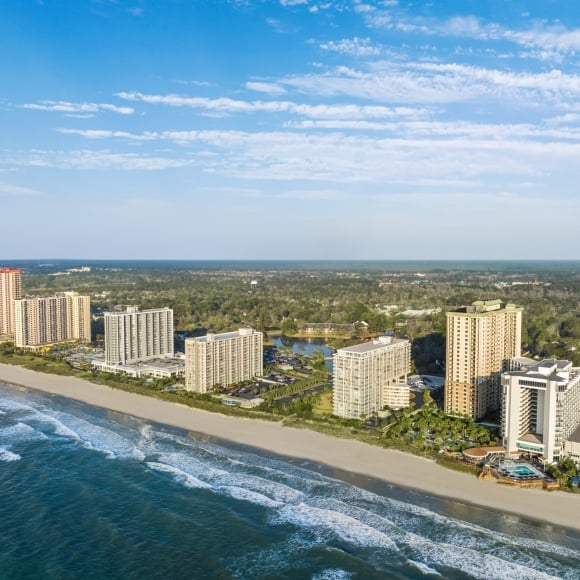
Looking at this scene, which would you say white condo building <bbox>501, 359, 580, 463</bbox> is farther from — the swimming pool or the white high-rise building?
the white high-rise building

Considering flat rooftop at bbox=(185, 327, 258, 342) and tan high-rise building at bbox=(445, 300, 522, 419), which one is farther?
flat rooftop at bbox=(185, 327, 258, 342)

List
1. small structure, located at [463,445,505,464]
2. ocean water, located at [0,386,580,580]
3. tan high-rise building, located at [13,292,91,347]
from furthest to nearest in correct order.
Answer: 1. tan high-rise building, located at [13,292,91,347]
2. small structure, located at [463,445,505,464]
3. ocean water, located at [0,386,580,580]

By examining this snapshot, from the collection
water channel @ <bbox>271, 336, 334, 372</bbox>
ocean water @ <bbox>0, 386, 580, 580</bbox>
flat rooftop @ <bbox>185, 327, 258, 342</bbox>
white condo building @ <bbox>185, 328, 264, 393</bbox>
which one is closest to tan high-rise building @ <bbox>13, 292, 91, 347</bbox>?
water channel @ <bbox>271, 336, 334, 372</bbox>

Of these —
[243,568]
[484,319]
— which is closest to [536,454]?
[484,319]

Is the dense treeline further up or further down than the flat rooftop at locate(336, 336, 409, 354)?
further down

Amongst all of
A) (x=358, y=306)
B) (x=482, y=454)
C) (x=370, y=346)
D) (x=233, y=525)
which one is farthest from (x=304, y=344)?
(x=233, y=525)

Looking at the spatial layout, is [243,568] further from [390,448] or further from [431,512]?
[390,448]

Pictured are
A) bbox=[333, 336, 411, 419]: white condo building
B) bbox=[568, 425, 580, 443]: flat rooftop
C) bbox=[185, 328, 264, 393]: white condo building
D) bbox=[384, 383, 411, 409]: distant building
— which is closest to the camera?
bbox=[568, 425, 580, 443]: flat rooftop
